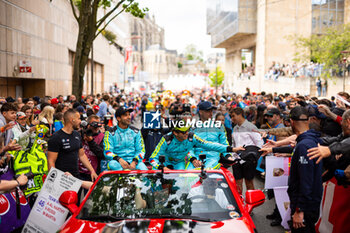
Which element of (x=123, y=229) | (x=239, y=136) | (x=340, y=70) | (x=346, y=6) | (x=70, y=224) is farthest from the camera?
(x=346, y=6)

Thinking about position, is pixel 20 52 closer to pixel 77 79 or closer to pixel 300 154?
pixel 77 79

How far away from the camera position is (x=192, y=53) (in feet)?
561

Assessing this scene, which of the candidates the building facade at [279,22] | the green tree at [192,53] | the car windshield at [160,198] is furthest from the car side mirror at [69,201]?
the green tree at [192,53]

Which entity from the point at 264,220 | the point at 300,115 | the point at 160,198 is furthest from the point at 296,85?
the point at 160,198

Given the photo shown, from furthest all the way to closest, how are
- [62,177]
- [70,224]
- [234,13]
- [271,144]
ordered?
[234,13] < [271,144] < [62,177] < [70,224]

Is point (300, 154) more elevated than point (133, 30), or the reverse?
point (133, 30)

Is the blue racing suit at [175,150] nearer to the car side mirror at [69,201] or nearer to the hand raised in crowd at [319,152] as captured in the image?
the car side mirror at [69,201]

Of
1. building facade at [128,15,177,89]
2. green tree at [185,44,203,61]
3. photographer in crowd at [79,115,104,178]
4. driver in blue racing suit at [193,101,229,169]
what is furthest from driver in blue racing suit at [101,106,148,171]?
green tree at [185,44,203,61]

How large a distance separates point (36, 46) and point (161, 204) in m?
19.7

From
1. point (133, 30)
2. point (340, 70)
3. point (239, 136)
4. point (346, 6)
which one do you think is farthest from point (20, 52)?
point (133, 30)

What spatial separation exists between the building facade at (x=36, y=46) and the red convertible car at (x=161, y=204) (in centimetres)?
1525

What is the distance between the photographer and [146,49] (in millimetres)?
147125

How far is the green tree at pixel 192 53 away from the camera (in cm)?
16925

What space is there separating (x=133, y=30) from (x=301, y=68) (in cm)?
10497
